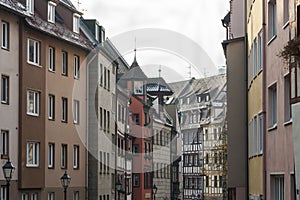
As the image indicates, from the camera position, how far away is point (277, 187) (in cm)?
2453

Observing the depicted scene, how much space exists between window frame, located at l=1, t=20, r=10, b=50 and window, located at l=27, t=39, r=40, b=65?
2.70 m

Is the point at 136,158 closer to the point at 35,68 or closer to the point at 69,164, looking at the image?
A: the point at 69,164

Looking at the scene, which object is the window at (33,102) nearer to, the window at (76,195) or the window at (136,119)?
the window at (76,195)

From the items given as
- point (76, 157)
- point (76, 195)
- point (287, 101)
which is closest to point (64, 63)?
point (76, 157)

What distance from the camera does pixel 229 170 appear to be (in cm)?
3831

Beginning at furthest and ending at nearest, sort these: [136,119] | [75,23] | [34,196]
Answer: [136,119], [75,23], [34,196]

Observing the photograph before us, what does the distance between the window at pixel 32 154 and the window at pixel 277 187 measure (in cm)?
1954

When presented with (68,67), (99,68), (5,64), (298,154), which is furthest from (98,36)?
(298,154)

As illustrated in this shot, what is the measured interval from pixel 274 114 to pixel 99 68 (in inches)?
1204

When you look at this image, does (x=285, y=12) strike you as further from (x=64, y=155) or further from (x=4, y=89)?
(x=64, y=155)

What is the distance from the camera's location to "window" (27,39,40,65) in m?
42.0

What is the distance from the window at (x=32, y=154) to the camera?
4197 centimetres

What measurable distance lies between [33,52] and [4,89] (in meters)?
4.28

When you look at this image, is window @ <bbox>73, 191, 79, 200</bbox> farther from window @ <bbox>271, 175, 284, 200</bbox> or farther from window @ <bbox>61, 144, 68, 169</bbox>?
window @ <bbox>271, 175, 284, 200</bbox>
